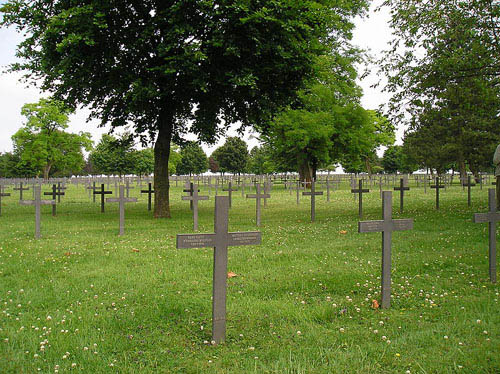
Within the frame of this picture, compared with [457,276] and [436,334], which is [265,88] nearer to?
[457,276]

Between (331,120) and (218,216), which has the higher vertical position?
(331,120)

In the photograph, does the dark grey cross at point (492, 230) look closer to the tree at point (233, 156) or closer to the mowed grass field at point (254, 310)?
the mowed grass field at point (254, 310)

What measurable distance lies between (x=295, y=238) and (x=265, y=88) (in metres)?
7.12

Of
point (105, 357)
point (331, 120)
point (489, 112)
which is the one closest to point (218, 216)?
point (105, 357)

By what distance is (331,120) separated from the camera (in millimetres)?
35188

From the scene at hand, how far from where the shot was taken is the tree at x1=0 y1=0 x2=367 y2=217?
42.4ft

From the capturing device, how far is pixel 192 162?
3994 inches

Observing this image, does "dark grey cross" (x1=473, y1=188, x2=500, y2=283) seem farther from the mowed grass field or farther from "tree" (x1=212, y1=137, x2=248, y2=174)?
"tree" (x1=212, y1=137, x2=248, y2=174)

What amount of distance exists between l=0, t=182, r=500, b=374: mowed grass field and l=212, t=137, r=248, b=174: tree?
285ft

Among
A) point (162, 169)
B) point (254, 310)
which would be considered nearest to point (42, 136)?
point (162, 169)

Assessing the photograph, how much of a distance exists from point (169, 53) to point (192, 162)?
286 feet

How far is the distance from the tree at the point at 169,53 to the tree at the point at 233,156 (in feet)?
258

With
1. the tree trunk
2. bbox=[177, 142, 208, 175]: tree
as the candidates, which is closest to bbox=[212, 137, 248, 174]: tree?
bbox=[177, 142, 208, 175]: tree

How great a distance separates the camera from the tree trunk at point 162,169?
1697 cm
